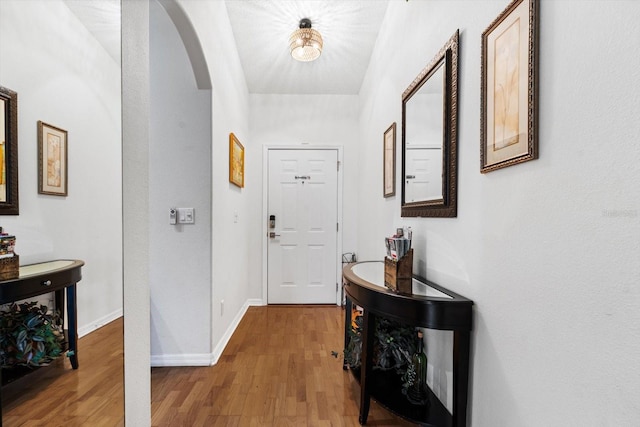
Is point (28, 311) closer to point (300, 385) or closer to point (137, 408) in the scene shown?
point (137, 408)

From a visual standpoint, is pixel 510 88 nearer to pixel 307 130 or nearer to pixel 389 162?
pixel 389 162

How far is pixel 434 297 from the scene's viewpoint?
1.24 metres

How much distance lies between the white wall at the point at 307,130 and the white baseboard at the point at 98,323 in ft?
8.01

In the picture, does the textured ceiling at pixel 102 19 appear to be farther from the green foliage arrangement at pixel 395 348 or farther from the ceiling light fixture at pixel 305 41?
the green foliage arrangement at pixel 395 348

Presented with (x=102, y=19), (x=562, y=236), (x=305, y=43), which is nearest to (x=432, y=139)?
(x=562, y=236)

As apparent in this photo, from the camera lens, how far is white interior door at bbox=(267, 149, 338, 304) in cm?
364

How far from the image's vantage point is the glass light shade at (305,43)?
8.24 feet

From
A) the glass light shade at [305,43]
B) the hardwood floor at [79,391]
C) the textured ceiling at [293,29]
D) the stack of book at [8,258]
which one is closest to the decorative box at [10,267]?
the stack of book at [8,258]

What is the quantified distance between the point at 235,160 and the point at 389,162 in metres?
1.44

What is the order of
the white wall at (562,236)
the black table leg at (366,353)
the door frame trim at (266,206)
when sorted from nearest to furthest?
the white wall at (562,236) < the black table leg at (366,353) < the door frame trim at (266,206)

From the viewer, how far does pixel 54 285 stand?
0.91m

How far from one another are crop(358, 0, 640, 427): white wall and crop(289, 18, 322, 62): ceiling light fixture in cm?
153

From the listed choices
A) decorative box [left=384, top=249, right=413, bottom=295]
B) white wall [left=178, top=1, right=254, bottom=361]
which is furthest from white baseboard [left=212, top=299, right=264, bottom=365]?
decorative box [left=384, top=249, right=413, bottom=295]

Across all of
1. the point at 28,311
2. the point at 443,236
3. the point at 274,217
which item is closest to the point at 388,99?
the point at 443,236
